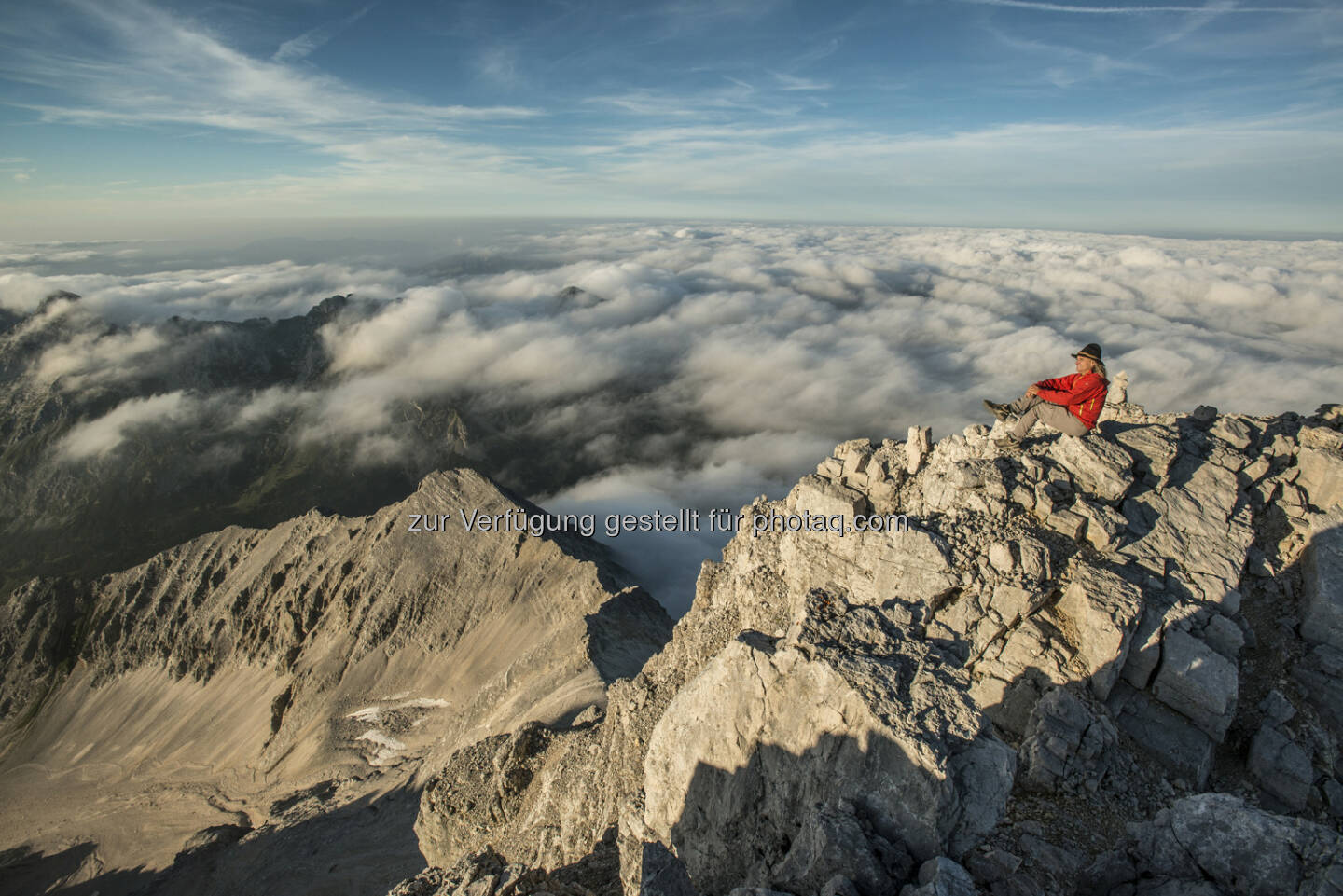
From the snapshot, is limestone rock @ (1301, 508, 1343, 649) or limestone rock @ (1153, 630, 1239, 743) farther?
limestone rock @ (1301, 508, 1343, 649)

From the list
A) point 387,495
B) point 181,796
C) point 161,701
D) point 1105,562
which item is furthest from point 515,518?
point 387,495

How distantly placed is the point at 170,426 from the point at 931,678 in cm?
24330

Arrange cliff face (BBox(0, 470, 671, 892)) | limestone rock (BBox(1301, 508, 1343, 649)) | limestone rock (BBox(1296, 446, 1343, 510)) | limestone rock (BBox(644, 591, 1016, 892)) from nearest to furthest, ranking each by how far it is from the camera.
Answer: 1. limestone rock (BBox(644, 591, 1016, 892))
2. limestone rock (BBox(1301, 508, 1343, 649))
3. limestone rock (BBox(1296, 446, 1343, 510))
4. cliff face (BBox(0, 470, 671, 892))

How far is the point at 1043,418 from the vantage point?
61.7 ft

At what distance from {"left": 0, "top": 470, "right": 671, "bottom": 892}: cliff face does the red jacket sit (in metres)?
32.3

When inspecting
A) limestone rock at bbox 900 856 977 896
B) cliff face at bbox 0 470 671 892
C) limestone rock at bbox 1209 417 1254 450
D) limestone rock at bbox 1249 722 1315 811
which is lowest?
cliff face at bbox 0 470 671 892

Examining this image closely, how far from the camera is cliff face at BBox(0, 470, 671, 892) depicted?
51938 millimetres

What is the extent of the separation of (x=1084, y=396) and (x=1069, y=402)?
40 cm

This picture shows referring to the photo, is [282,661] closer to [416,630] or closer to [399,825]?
[416,630]

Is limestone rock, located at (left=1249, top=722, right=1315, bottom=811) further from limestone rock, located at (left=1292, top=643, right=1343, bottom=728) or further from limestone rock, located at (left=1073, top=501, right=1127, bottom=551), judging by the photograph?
limestone rock, located at (left=1073, top=501, right=1127, bottom=551)

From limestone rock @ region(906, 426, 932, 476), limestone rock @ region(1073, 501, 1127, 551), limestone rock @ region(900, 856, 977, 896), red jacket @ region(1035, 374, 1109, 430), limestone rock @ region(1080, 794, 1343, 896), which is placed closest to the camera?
limestone rock @ region(1080, 794, 1343, 896)

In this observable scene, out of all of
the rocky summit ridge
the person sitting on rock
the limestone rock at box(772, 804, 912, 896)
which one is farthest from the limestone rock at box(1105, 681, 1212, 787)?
the limestone rock at box(772, 804, 912, 896)

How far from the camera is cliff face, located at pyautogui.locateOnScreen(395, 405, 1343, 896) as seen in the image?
8.80 m

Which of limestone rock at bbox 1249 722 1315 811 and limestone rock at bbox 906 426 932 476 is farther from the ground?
limestone rock at bbox 906 426 932 476
